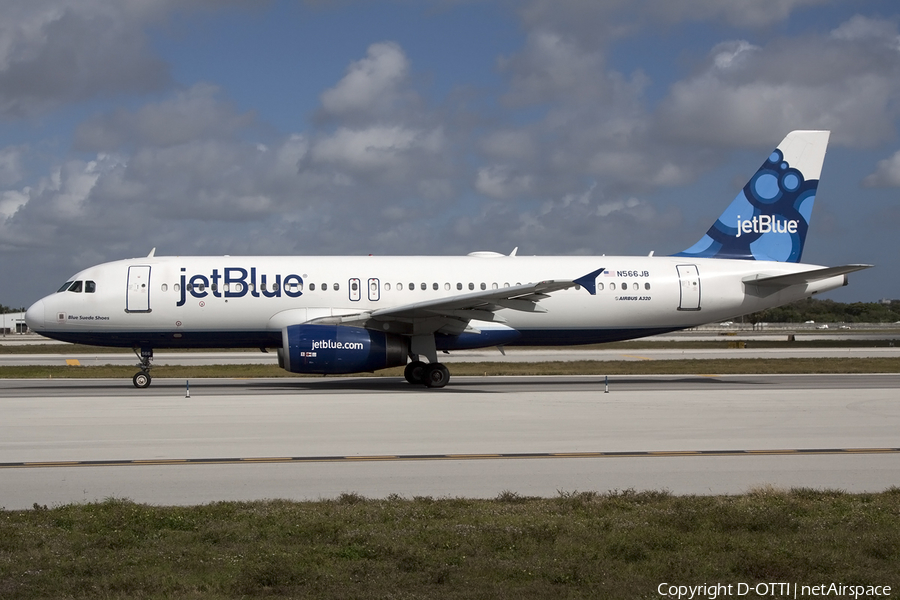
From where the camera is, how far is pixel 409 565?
6.29 metres

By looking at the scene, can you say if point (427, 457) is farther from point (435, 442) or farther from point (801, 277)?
point (801, 277)

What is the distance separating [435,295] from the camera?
25547 millimetres

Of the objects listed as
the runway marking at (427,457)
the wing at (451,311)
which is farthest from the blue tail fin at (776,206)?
the runway marking at (427,457)

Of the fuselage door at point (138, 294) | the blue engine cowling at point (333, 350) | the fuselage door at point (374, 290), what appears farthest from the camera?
the fuselage door at point (374, 290)

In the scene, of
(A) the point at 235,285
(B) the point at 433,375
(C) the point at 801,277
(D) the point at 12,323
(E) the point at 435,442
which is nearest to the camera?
(E) the point at 435,442

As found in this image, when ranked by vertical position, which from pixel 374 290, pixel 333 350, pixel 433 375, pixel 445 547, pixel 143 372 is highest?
pixel 374 290

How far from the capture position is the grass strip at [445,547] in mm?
5879

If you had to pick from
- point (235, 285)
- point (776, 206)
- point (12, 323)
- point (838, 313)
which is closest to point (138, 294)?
point (235, 285)

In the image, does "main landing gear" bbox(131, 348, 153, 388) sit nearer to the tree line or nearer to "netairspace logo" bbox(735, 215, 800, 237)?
"netairspace logo" bbox(735, 215, 800, 237)

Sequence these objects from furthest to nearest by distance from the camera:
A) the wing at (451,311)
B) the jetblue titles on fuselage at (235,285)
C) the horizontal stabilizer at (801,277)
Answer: the horizontal stabilizer at (801,277)
the jetblue titles on fuselage at (235,285)
the wing at (451,311)

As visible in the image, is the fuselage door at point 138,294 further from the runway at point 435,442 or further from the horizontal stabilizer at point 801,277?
the horizontal stabilizer at point 801,277

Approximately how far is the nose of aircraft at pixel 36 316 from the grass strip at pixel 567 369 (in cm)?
531

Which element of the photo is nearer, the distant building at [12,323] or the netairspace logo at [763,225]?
the netairspace logo at [763,225]

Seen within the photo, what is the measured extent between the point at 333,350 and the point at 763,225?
591 inches
